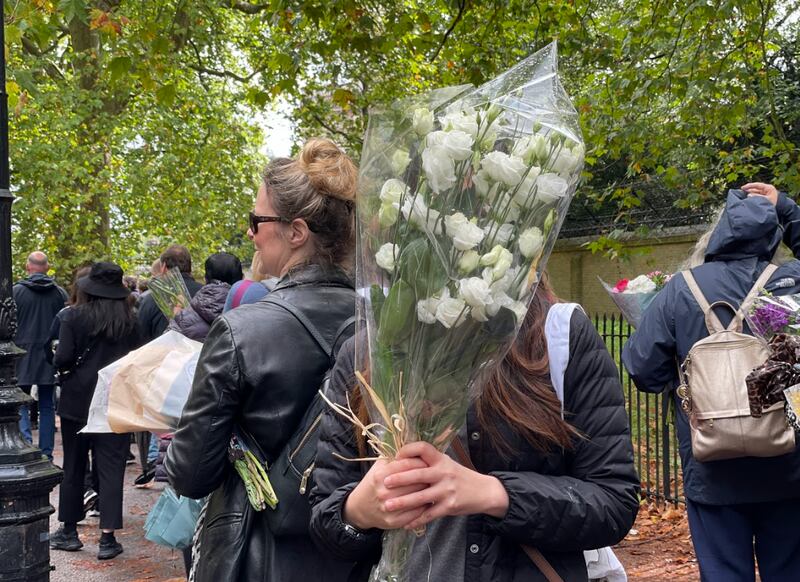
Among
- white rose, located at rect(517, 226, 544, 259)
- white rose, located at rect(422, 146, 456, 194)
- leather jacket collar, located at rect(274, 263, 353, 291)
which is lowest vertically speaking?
leather jacket collar, located at rect(274, 263, 353, 291)

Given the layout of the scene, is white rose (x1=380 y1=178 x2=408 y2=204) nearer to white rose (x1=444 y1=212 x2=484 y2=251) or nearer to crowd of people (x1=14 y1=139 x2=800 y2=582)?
white rose (x1=444 y1=212 x2=484 y2=251)

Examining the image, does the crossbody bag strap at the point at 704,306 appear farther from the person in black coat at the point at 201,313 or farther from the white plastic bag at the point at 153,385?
the person in black coat at the point at 201,313

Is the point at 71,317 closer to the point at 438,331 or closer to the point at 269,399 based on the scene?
the point at 269,399

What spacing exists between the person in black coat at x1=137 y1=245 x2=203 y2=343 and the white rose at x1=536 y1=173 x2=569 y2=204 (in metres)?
6.16

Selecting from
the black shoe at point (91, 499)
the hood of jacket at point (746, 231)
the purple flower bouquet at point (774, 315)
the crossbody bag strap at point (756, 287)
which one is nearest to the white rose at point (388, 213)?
the purple flower bouquet at point (774, 315)

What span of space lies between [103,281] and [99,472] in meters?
1.47

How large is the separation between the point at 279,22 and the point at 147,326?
2.90 meters

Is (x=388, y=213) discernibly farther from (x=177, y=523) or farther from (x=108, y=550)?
(x=108, y=550)

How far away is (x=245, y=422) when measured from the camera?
2463 millimetres

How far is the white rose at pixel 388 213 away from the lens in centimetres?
153

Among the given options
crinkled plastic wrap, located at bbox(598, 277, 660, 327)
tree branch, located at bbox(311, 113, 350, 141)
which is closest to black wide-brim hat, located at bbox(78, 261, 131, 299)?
crinkled plastic wrap, located at bbox(598, 277, 660, 327)

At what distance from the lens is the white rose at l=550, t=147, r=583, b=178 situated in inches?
59.6

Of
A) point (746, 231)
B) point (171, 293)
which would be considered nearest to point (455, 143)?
point (746, 231)

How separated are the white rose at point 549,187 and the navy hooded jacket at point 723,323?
2.34m
